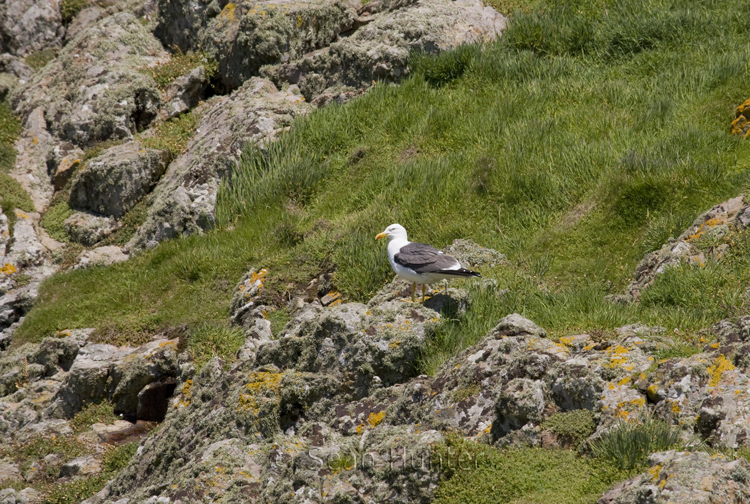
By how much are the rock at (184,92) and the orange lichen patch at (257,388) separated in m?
8.78

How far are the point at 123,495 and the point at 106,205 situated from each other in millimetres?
6980

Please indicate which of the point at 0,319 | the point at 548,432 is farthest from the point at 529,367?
the point at 0,319

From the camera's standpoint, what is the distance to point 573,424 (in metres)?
4.91

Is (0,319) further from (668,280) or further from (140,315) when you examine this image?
(668,280)

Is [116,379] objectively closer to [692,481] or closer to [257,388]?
[257,388]

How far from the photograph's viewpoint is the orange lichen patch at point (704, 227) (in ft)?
23.9

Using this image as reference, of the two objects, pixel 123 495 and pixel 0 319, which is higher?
pixel 123 495

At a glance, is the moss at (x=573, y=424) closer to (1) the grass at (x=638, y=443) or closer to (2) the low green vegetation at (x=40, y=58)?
(1) the grass at (x=638, y=443)

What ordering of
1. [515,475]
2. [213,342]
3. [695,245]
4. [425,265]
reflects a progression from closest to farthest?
[515,475] < [425,265] < [695,245] < [213,342]

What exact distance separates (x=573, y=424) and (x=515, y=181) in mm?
4929

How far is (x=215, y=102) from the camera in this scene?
13.7 m

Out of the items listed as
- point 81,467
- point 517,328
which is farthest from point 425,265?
point 81,467

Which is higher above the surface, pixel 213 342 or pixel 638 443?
pixel 638 443

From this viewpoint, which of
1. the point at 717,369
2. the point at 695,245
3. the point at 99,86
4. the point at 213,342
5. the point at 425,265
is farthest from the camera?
the point at 99,86
